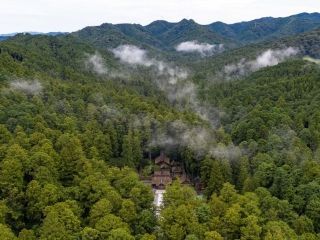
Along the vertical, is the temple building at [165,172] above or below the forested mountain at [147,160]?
below

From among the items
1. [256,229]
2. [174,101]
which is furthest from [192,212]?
[174,101]

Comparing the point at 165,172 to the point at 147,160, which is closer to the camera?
the point at 165,172

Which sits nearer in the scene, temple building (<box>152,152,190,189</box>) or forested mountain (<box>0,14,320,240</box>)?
forested mountain (<box>0,14,320,240</box>)

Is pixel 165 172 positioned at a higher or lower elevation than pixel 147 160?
lower

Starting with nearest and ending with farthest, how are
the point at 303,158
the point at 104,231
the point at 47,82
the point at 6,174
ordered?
the point at 104,231 → the point at 6,174 → the point at 303,158 → the point at 47,82

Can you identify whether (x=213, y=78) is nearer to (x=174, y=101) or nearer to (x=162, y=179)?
(x=174, y=101)

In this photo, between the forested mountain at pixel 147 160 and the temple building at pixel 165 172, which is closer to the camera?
the forested mountain at pixel 147 160

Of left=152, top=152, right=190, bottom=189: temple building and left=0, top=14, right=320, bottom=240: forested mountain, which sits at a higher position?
left=0, top=14, right=320, bottom=240: forested mountain

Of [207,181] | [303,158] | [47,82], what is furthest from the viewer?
[47,82]
